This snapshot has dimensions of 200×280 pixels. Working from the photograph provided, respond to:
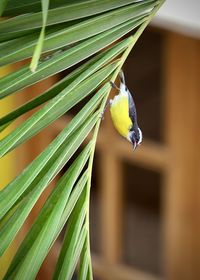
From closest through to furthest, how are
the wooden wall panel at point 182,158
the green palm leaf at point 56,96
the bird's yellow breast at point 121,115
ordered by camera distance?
the green palm leaf at point 56,96 < the bird's yellow breast at point 121,115 < the wooden wall panel at point 182,158

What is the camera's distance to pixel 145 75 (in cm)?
319

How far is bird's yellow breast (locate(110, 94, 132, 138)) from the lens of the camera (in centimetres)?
121

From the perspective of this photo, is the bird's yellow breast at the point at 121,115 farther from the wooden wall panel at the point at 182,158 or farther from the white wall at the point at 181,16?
the wooden wall panel at the point at 182,158

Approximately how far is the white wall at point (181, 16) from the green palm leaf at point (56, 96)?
3.08ft

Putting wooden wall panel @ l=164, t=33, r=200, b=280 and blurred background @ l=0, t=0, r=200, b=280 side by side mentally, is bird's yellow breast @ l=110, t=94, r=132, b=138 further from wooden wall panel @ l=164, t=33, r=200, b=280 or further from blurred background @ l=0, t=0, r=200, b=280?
wooden wall panel @ l=164, t=33, r=200, b=280

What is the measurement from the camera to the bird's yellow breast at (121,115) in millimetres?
1208

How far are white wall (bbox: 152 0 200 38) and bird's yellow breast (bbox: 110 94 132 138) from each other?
0.85m

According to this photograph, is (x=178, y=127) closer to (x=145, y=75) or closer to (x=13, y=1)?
(x=145, y=75)

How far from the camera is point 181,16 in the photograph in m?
2.12

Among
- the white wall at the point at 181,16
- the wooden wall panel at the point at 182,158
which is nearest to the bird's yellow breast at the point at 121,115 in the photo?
the white wall at the point at 181,16

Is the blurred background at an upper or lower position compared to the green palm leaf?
upper

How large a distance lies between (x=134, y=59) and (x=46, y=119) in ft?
7.40

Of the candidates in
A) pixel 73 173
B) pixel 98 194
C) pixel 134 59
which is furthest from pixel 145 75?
pixel 73 173

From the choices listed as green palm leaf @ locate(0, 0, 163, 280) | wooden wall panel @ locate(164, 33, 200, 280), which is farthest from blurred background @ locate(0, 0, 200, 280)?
green palm leaf @ locate(0, 0, 163, 280)
